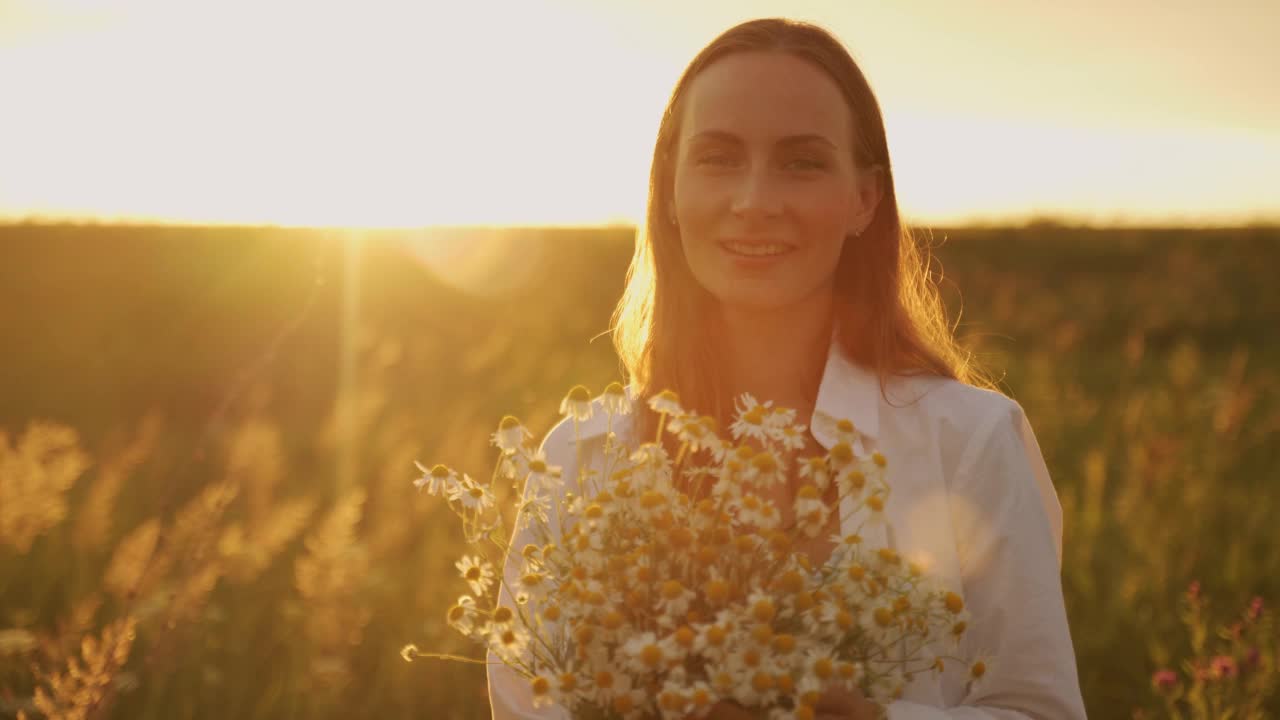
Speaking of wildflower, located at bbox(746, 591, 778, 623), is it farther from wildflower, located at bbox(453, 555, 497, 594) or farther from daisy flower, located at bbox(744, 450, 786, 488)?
wildflower, located at bbox(453, 555, 497, 594)

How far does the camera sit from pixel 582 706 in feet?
5.46

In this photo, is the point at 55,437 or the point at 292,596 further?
the point at 292,596

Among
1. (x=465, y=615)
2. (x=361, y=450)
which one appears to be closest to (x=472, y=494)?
(x=465, y=615)

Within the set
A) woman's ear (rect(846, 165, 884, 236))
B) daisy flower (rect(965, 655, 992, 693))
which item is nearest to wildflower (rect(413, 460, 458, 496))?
daisy flower (rect(965, 655, 992, 693))

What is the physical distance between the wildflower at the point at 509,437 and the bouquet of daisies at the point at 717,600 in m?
0.02

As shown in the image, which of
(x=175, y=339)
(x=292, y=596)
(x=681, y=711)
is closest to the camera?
(x=681, y=711)

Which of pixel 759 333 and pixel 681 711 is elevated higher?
pixel 759 333

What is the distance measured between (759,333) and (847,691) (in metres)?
1.26

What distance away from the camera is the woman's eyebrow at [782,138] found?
246cm

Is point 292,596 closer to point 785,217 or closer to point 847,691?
point 785,217

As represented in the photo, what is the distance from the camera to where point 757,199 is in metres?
2.43

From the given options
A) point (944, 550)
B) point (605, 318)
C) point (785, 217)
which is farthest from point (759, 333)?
point (605, 318)

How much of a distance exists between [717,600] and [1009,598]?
3.03 feet

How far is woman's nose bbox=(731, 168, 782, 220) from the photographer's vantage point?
2.43 metres
